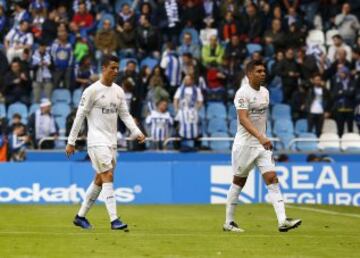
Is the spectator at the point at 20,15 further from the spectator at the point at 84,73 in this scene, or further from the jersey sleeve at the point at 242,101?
the jersey sleeve at the point at 242,101

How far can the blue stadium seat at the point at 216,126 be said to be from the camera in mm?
30562

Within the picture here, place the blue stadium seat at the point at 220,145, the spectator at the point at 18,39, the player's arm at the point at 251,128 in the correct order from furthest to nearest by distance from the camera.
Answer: the spectator at the point at 18,39
the blue stadium seat at the point at 220,145
the player's arm at the point at 251,128

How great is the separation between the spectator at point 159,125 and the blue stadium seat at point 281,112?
10.7 feet

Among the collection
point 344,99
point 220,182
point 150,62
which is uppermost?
point 150,62

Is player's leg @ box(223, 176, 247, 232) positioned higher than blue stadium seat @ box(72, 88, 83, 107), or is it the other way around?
blue stadium seat @ box(72, 88, 83, 107)

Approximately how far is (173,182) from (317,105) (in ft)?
18.5

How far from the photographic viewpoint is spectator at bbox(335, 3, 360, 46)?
110ft

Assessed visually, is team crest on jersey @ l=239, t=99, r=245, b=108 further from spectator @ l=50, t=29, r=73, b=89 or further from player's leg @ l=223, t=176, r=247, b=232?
spectator @ l=50, t=29, r=73, b=89

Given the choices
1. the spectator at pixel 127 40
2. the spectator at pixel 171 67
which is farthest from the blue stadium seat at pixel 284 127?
the spectator at pixel 127 40

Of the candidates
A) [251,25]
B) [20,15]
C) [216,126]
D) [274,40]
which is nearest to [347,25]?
[274,40]

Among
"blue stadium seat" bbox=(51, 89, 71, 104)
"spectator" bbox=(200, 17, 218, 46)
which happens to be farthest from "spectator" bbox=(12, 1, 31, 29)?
"spectator" bbox=(200, 17, 218, 46)

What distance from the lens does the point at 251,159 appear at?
16.5 metres

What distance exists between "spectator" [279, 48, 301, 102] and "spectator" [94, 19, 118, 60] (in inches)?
180

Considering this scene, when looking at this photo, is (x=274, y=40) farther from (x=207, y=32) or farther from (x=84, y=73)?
(x=84, y=73)
